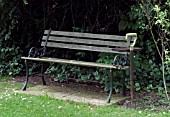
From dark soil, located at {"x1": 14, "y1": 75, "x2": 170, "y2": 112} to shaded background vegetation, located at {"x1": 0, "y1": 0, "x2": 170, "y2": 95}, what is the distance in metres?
0.17

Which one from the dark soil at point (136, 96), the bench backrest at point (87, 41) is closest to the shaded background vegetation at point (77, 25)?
the dark soil at point (136, 96)

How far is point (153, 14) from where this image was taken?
21.9ft

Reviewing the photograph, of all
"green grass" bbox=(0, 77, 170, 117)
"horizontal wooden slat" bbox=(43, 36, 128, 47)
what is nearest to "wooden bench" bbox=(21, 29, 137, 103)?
"horizontal wooden slat" bbox=(43, 36, 128, 47)

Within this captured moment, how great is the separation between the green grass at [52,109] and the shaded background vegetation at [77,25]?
1211mm

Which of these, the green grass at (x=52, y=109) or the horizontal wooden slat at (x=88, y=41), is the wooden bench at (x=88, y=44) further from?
the green grass at (x=52, y=109)

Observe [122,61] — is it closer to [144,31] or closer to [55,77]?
[144,31]

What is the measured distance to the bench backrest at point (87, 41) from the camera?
6.70 m

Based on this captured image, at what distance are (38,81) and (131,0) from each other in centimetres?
254

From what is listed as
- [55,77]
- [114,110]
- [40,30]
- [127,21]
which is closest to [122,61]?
[114,110]

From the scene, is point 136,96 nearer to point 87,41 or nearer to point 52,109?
point 87,41

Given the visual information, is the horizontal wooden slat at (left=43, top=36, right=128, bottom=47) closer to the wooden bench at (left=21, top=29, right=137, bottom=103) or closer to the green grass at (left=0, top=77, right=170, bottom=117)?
the wooden bench at (left=21, top=29, right=137, bottom=103)

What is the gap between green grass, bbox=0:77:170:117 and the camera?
531 centimetres

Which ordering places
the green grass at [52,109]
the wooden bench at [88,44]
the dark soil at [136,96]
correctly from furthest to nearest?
the wooden bench at [88,44] → the dark soil at [136,96] → the green grass at [52,109]

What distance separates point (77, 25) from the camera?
28.4ft
